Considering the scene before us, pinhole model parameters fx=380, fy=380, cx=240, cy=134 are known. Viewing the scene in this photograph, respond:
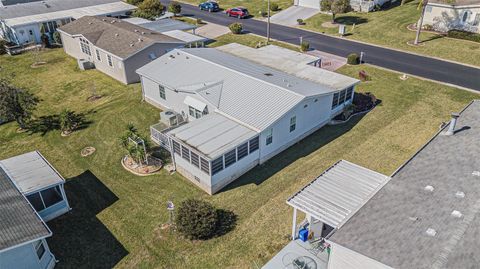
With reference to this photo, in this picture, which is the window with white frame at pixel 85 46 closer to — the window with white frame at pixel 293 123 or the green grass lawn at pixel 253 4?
the green grass lawn at pixel 253 4

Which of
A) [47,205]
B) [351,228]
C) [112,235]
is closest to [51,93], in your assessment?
[47,205]

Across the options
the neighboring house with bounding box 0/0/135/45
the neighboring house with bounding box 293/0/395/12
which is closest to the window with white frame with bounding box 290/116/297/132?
the neighboring house with bounding box 293/0/395/12

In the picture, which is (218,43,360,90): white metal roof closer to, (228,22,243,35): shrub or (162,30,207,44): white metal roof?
(162,30,207,44): white metal roof

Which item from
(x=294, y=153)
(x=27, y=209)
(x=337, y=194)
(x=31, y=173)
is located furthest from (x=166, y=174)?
(x=337, y=194)

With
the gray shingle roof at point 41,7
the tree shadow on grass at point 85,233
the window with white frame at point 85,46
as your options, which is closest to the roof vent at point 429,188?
the tree shadow on grass at point 85,233

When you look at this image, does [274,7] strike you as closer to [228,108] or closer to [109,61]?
[109,61]

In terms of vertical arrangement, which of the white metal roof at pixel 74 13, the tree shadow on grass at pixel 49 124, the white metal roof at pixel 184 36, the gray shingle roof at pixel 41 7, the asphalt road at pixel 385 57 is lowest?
the tree shadow on grass at pixel 49 124
